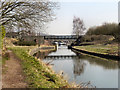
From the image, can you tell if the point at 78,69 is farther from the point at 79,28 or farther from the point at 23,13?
the point at 79,28

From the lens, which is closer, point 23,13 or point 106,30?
point 23,13

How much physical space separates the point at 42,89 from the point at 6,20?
7.88 meters

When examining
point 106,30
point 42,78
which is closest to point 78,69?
point 42,78

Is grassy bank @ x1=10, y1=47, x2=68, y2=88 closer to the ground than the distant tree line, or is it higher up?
closer to the ground

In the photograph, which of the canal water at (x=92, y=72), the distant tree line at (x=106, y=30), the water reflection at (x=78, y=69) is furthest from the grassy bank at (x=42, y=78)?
the distant tree line at (x=106, y=30)

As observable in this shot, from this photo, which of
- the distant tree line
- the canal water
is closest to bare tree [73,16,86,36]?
the distant tree line

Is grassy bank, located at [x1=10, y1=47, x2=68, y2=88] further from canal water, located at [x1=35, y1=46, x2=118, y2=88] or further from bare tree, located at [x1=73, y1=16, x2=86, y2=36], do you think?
bare tree, located at [x1=73, y1=16, x2=86, y2=36]

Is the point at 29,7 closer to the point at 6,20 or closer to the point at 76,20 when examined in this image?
the point at 6,20

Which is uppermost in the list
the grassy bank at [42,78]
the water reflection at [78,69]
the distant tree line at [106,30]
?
the distant tree line at [106,30]

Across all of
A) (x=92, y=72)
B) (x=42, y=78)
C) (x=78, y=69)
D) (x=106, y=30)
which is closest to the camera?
(x=42, y=78)

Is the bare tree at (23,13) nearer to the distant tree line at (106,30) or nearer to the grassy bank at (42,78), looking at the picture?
the grassy bank at (42,78)

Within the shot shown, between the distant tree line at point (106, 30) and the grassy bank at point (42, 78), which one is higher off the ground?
the distant tree line at point (106, 30)

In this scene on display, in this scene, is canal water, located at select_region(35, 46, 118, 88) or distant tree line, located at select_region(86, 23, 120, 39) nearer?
canal water, located at select_region(35, 46, 118, 88)

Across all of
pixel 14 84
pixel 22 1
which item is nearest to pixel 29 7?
pixel 22 1
